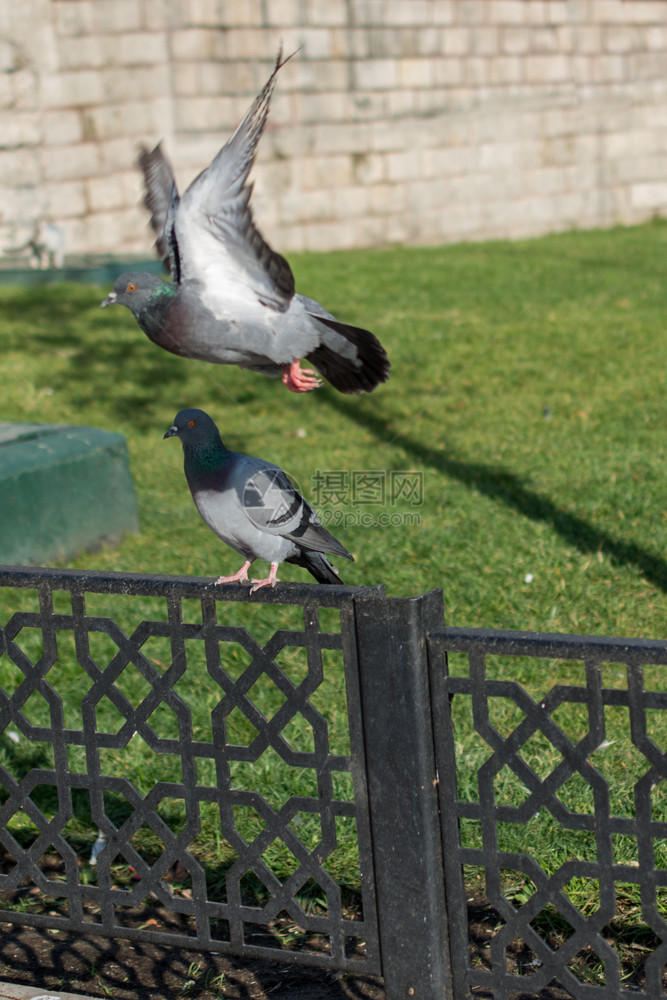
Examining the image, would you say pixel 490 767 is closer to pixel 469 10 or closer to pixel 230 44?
pixel 230 44

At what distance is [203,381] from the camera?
8.68 metres

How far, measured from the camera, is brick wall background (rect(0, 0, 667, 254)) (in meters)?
12.1

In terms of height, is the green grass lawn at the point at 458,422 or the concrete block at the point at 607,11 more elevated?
the concrete block at the point at 607,11

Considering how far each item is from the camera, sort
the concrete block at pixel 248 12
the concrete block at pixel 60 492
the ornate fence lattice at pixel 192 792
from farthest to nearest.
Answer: the concrete block at pixel 248 12 < the concrete block at pixel 60 492 < the ornate fence lattice at pixel 192 792

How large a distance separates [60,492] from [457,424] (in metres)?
3.05

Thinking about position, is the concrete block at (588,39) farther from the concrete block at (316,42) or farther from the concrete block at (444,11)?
the concrete block at (316,42)

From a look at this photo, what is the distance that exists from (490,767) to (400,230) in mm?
14718

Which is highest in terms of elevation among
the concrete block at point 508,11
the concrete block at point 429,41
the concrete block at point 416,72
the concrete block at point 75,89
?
the concrete block at point 508,11

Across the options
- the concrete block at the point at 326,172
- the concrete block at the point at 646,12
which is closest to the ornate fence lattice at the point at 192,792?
the concrete block at the point at 326,172

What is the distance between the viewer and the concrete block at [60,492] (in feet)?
18.9

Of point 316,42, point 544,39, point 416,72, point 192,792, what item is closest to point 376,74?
point 416,72

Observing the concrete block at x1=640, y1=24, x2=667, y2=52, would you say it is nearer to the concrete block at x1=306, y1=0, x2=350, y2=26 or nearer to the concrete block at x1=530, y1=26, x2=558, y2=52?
the concrete block at x1=530, y1=26, x2=558, y2=52

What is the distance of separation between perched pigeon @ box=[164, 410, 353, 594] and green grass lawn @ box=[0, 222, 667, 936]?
1.32 meters

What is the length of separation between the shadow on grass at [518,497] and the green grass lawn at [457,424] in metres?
0.02
